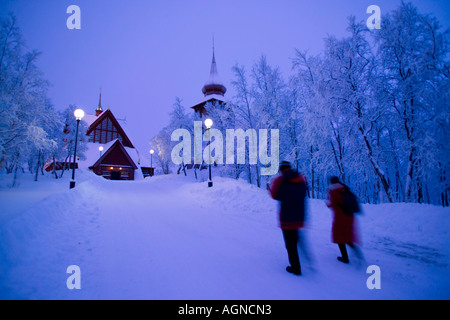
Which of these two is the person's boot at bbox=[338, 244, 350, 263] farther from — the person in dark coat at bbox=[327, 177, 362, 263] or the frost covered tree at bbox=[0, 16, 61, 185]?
the frost covered tree at bbox=[0, 16, 61, 185]

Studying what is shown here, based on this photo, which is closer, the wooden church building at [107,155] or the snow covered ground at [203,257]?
the snow covered ground at [203,257]

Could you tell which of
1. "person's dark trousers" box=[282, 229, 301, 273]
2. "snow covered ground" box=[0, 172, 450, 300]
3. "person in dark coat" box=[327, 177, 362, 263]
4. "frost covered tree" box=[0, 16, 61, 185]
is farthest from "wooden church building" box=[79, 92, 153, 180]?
A: "person in dark coat" box=[327, 177, 362, 263]

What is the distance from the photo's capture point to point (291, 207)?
10.4 feet

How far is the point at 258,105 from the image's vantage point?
1577 cm

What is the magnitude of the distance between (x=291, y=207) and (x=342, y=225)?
1302mm

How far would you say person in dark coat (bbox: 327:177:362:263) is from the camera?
3.47 m

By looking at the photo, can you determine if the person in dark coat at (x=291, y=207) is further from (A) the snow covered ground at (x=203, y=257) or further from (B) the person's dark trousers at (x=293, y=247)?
(A) the snow covered ground at (x=203, y=257)

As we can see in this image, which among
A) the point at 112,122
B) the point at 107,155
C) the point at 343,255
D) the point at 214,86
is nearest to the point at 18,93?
the point at 343,255

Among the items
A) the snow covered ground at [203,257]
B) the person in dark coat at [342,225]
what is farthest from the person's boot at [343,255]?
the snow covered ground at [203,257]

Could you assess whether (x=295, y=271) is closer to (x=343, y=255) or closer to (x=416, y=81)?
(x=343, y=255)

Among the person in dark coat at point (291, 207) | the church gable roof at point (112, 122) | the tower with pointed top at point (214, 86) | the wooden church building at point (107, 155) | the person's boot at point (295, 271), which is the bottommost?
the person's boot at point (295, 271)

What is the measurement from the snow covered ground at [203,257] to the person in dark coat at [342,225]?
327 mm

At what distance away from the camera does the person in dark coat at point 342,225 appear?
11.4 ft

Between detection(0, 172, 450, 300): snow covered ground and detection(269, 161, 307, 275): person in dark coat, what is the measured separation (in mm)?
389
